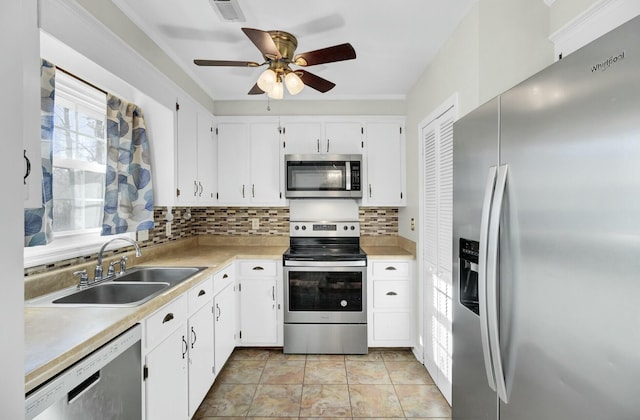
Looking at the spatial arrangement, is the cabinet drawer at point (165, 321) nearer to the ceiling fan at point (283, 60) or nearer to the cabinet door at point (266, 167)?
the ceiling fan at point (283, 60)

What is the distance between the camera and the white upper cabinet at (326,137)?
317 cm

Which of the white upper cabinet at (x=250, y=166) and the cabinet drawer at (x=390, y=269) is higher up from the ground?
the white upper cabinet at (x=250, y=166)

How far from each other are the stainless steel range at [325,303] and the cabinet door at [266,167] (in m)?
0.72

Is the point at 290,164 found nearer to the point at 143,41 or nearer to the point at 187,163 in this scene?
the point at 187,163

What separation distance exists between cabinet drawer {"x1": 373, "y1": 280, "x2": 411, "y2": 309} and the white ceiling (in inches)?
72.6

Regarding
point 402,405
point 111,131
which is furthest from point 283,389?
point 111,131

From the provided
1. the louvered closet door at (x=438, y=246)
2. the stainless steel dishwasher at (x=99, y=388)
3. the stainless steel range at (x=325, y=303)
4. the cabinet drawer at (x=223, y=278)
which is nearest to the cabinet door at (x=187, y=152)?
the cabinet drawer at (x=223, y=278)

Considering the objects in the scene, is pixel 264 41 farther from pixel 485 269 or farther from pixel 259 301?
pixel 259 301

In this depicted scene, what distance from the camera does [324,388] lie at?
91.4 inches

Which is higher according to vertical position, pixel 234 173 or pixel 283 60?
pixel 283 60

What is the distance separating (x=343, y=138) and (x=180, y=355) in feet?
7.70

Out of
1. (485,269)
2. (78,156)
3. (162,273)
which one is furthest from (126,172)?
(485,269)

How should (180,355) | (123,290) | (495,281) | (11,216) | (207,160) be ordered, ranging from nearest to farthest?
(11,216), (495,281), (180,355), (123,290), (207,160)

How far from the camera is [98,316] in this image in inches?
49.5
